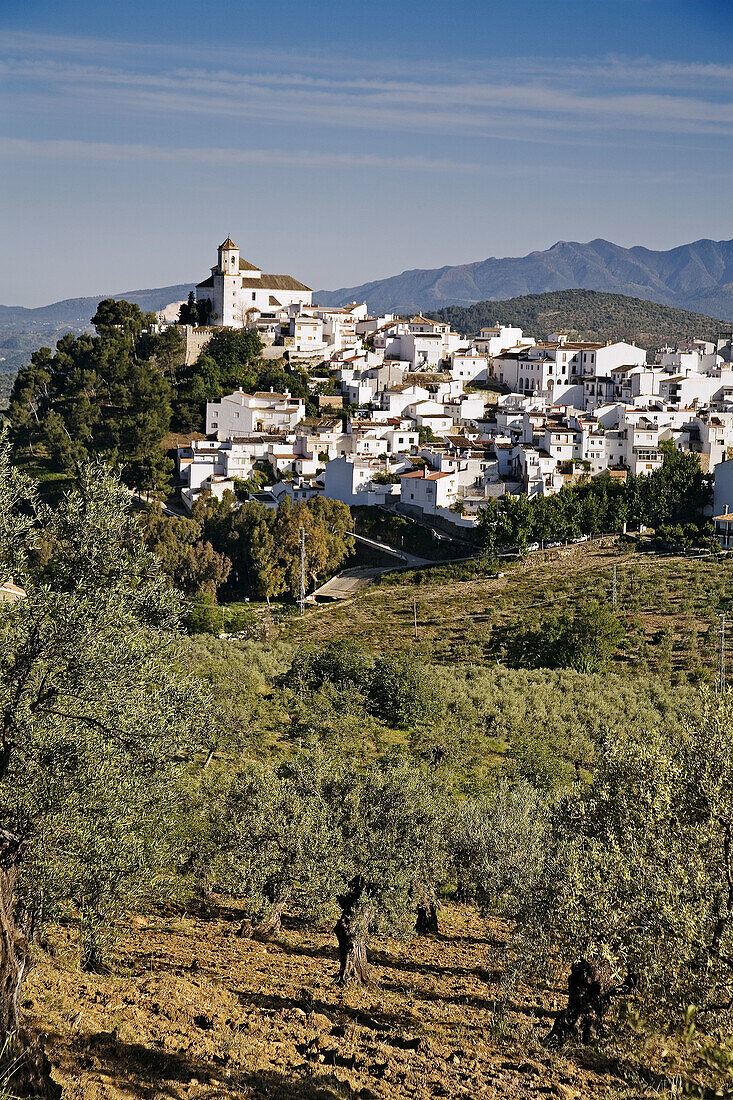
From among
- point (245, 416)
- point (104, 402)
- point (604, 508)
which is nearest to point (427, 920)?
point (604, 508)

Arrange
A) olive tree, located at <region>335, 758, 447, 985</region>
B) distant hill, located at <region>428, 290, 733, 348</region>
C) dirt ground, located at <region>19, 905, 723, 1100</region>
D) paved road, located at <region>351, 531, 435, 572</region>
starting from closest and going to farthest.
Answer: dirt ground, located at <region>19, 905, 723, 1100</region>, olive tree, located at <region>335, 758, 447, 985</region>, paved road, located at <region>351, 531, 435, 572</region>, distant hill, located at <region>428, 290, 733, 348</region>

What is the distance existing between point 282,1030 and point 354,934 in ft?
8.17

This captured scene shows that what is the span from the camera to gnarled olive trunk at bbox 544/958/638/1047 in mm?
9516

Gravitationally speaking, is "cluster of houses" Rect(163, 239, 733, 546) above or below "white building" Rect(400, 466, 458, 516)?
→ above

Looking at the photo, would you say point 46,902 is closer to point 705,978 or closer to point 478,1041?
point 478,1041

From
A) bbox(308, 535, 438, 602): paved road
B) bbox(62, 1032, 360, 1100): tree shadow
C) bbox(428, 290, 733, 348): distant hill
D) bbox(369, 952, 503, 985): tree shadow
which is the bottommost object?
bbox(369, 952, 503, 985): tree shadow

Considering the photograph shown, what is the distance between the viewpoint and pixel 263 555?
47.1m

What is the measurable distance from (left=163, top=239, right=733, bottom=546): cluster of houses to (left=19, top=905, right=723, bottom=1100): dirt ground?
4069 cm

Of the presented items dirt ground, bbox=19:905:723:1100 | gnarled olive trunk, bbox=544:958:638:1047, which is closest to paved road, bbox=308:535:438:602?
dirt ground, bbox=19:905:723:1100

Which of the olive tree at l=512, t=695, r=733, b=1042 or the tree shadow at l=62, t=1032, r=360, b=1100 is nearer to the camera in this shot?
the olive tree at l=512, t=695, r=733, b=1042

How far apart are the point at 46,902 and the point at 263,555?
126 ft

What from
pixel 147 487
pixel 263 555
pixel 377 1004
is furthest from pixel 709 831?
pixel 147 487

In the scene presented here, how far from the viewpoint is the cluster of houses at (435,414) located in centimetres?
5547

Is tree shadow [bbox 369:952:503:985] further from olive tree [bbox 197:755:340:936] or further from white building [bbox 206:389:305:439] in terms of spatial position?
white building [bbox 206:389:305:439]
